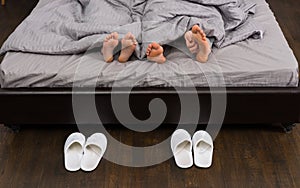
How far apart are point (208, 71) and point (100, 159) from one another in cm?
A: 68

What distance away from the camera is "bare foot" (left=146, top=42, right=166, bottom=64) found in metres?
2.07

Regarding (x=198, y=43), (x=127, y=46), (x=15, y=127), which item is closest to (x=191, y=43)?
(x=198, y=43)

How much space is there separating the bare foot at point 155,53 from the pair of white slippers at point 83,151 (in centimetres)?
48

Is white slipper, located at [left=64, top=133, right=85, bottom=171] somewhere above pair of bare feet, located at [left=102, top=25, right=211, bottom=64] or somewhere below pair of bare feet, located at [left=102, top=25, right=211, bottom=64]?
below

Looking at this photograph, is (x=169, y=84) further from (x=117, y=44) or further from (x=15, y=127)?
(x=15, y=127)

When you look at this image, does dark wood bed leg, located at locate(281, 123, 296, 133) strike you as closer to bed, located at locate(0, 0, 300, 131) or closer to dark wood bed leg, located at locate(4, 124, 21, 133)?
bed, located at locate(0, 0, 300, 131)

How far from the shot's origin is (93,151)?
2.13m

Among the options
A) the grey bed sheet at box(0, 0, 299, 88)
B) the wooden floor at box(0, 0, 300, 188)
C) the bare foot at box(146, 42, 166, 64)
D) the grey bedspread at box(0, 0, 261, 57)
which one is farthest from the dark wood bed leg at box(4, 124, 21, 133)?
the bare foot at box(146, 42, 166, 64)

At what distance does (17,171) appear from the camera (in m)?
2.05

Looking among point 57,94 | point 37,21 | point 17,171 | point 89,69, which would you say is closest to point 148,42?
Answer: point 89,69

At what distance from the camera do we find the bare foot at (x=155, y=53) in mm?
2066

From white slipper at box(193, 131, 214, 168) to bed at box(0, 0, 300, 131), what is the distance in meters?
0.11

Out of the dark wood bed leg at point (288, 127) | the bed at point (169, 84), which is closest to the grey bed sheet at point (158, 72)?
the bed at point (169, 84)

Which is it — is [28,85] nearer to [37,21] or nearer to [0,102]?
[0,102]
